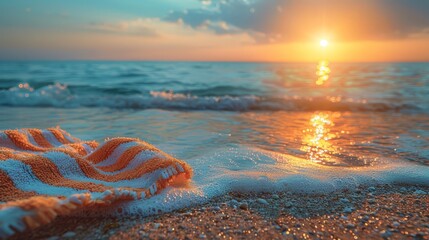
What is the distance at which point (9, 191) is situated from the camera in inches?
75.8

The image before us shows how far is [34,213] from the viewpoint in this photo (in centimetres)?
144

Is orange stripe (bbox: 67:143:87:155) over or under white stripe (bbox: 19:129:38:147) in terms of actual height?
under

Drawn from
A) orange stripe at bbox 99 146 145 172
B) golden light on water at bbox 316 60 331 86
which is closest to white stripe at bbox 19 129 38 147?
orange stripe at bbox 99 146 145 172

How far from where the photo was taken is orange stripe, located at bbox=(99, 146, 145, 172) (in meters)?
2.43

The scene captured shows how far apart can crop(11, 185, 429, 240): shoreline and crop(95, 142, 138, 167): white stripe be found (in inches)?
30.5

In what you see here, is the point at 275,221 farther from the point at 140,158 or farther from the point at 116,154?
the point at 116,154

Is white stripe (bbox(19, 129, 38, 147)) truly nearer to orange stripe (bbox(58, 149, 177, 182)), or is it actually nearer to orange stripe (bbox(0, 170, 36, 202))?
orange stripe (bbox(58, 149, 177, 182))

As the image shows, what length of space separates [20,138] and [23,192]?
3.74ft

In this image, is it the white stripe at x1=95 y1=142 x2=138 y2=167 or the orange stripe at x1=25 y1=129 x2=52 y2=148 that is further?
the orange stripe at x1=25 y1=129 x2=52 y2=148

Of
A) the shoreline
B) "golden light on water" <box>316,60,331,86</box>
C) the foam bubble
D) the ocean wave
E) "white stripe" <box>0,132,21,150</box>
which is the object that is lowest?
the shoreline

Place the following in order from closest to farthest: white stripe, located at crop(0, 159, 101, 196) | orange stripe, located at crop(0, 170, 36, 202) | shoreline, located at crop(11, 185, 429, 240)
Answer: shoreline, located at crop(11, 185, 429, 240)
orange stripe, located at crop(0, 170, 36, 202)
white stripe, located at crop(0, 159, 101, 196)

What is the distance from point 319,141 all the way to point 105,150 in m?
2.78

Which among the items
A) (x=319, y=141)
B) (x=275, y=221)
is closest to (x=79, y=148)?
(x=275, y=221)

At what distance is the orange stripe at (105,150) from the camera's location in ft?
8.56
